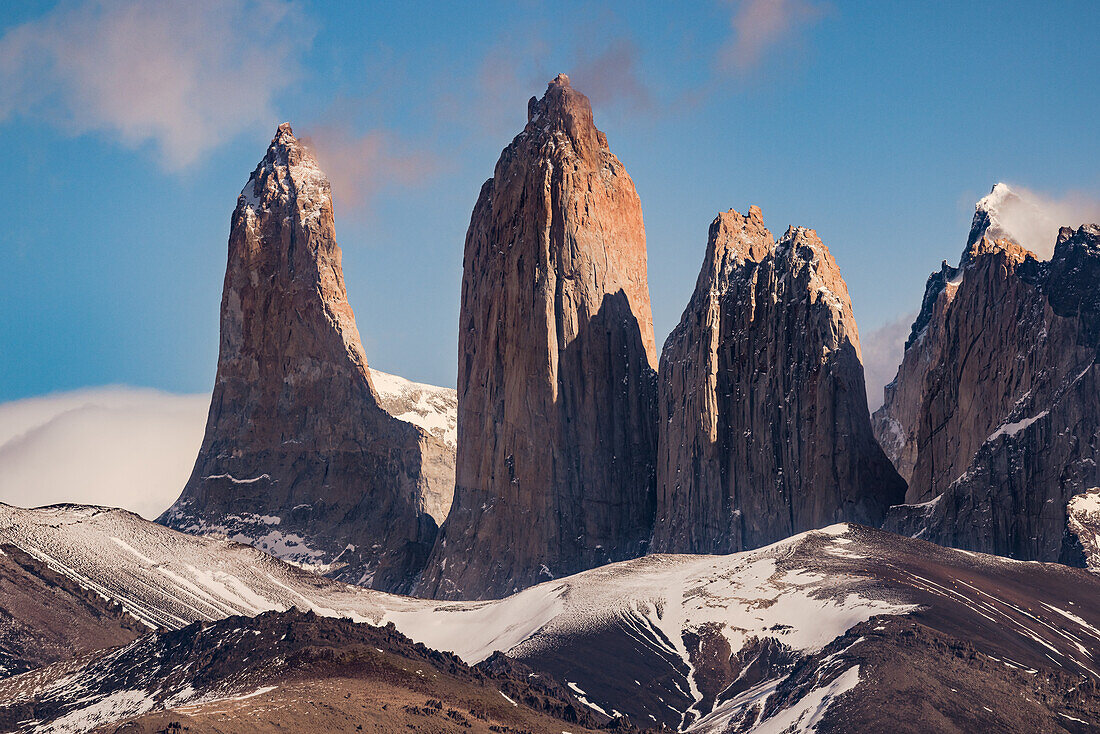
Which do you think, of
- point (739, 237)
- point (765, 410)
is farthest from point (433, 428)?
point (765, 410)

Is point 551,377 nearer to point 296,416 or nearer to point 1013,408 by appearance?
point 296,416

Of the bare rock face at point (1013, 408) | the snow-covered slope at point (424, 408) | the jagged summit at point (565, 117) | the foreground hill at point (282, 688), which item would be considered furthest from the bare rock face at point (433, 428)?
the foreground hill at point (282, 688)

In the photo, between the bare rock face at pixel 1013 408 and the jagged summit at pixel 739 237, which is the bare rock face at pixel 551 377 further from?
the bare rock face at pixel 1013 408

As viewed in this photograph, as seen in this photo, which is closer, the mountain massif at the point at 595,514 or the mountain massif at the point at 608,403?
the mountain massif at the point at 595,514

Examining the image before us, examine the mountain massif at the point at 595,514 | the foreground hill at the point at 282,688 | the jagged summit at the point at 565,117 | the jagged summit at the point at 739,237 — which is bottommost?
the foreground hill at the point at 282,688

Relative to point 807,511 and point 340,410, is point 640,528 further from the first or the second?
point 340,410

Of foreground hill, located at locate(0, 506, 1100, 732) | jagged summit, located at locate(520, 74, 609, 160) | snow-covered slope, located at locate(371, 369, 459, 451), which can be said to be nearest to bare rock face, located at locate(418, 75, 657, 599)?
jagged summit, located at locate(520, 74, 609, 160)
